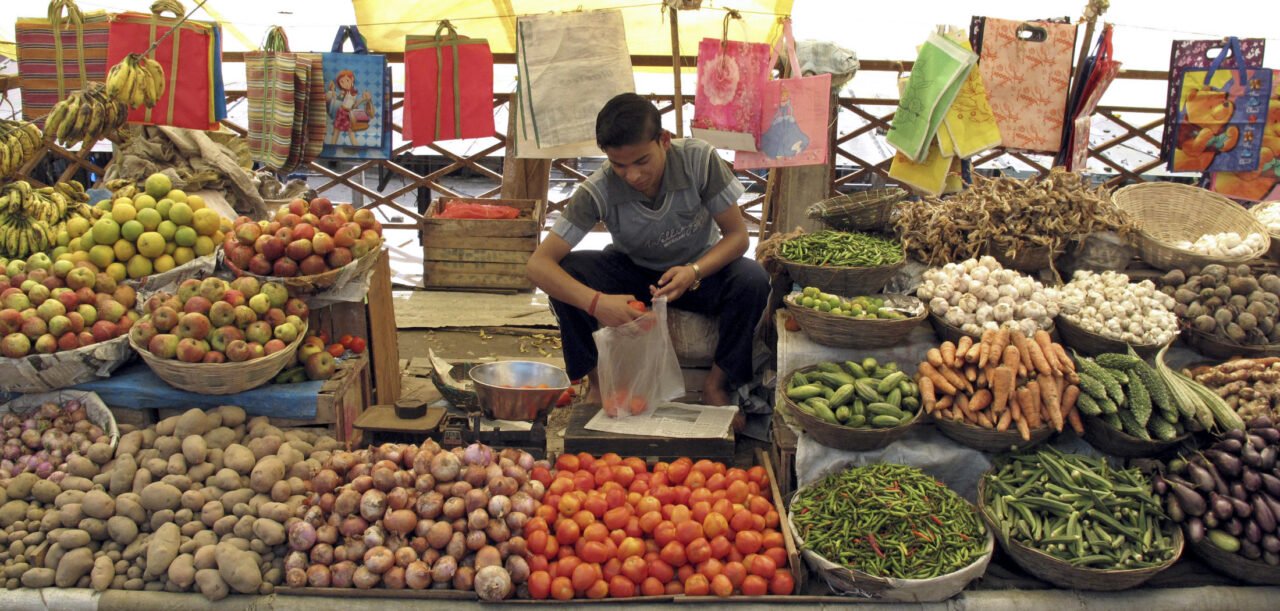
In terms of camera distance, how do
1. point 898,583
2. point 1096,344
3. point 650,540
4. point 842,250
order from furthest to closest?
point 842,250 < point 1096,344 < point 650,540 < point 898,583

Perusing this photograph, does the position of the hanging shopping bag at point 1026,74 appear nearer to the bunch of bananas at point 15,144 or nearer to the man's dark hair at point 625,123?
the man's dark hair at point 625,123

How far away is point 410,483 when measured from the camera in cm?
257

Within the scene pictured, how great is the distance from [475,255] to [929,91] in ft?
11.2

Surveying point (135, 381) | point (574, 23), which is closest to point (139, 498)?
point (135, 381)

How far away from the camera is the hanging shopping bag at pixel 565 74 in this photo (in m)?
4.77

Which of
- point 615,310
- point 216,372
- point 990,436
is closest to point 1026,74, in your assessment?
point 990,436

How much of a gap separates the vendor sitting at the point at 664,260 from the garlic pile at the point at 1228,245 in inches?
78.6

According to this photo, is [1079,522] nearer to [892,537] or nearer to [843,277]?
[892,537]

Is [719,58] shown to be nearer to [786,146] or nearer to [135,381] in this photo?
[786,146]

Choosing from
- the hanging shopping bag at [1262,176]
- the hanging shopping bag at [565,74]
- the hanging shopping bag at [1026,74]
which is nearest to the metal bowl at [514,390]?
the hanging shopping bag at [565,74]

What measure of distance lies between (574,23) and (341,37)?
6.06ft

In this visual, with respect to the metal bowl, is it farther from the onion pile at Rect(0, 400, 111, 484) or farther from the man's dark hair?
the onion pile at Rect(0, 400, 111, 484)

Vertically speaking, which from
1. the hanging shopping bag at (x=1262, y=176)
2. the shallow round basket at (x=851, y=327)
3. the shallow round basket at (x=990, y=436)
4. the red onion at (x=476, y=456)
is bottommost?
the red onion at (x=476, y=456)

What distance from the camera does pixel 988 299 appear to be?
10.2ft
